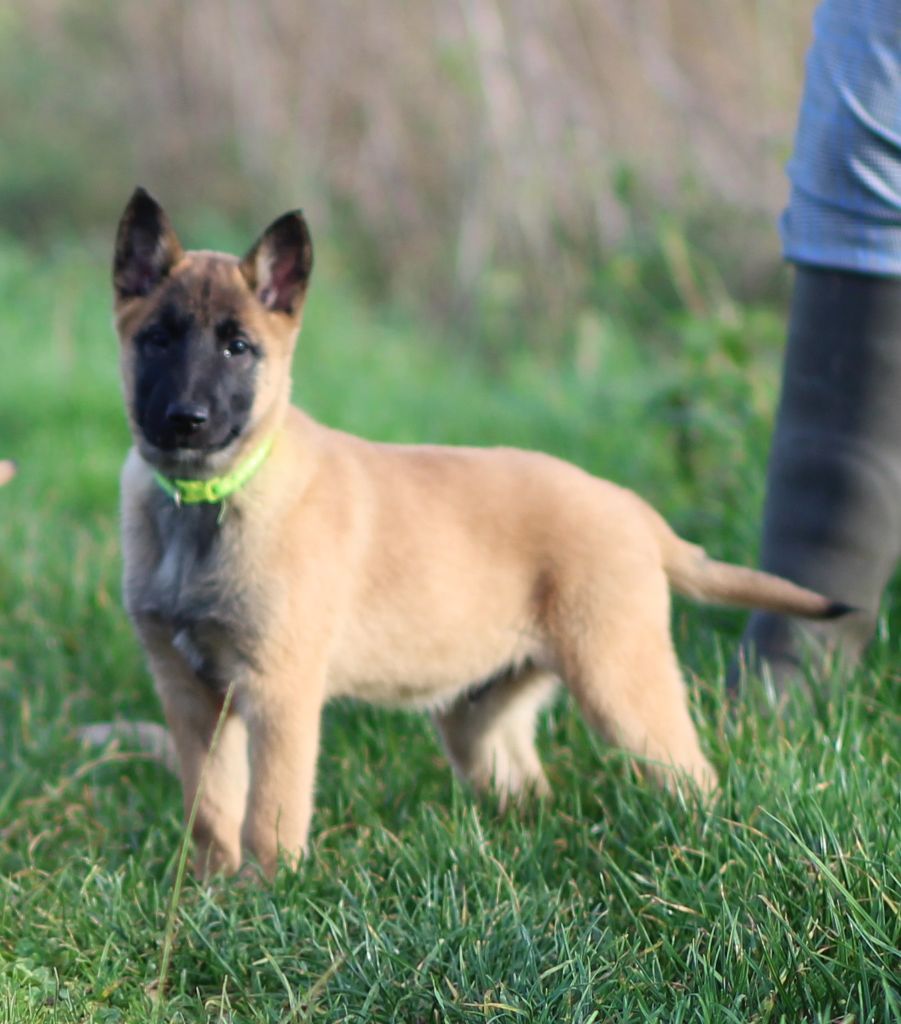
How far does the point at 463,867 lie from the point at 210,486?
960 millimetres

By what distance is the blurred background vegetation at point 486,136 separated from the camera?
289 inches

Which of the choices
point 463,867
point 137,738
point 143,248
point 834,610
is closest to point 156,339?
point 143,248

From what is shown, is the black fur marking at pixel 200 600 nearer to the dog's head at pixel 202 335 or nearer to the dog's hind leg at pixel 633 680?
the dog's head at pixel 202 335

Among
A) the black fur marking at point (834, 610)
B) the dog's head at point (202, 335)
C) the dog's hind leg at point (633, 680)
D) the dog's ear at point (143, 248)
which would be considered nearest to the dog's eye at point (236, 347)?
the dog's head at point (202, 335)

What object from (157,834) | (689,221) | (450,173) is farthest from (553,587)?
(450,173)

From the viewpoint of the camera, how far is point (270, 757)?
2.87 metres

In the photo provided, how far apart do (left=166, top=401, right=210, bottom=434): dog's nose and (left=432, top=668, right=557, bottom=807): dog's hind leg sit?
102 centimetres

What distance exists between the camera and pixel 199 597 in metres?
2.90

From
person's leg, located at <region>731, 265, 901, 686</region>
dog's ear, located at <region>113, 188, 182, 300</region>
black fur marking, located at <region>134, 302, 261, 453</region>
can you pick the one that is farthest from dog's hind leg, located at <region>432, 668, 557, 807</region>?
dog's ear, located at <region>113, 188, 182, 300</region>

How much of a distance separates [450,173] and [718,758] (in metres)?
5.93

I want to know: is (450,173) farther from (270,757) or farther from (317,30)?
(270,757)

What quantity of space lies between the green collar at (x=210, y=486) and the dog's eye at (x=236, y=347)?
8.7 inches

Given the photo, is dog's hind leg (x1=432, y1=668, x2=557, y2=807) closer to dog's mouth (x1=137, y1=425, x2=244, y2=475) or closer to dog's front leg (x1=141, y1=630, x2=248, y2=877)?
dog's front leg (x1=141, y1=630, x2=248, y2=877)

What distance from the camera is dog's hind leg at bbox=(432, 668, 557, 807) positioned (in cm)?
336
